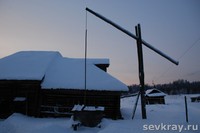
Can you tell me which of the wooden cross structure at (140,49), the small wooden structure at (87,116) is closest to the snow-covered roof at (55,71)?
the wooden cross structure at (140,49)

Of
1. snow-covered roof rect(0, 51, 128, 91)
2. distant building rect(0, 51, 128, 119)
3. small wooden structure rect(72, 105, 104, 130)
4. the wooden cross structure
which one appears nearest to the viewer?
small wooden structure rect(72, 105, 104, 130)

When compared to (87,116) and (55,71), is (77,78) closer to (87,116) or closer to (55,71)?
(55,71)

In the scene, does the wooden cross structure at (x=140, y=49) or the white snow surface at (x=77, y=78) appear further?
the white snow surface at (x=77, y=78)

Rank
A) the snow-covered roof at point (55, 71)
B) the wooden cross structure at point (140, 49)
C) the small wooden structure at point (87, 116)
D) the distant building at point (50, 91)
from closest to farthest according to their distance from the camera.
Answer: the small wooden structure at point (87, 116)
the wooden cross structure at point (140, 49)
the distant building at point (50, 91)
the snow-covered roof at point (55, 71)

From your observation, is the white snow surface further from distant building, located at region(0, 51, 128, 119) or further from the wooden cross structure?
the wooden cross structure

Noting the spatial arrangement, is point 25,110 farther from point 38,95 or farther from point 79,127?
point 79,127

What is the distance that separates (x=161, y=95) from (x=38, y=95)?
29827mm

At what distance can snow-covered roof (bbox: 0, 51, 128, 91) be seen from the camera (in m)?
15.6

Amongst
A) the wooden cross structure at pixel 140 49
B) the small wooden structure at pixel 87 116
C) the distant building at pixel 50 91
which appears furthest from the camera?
the distant building at pixel 50 91

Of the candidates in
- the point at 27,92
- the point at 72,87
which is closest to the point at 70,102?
the point at 72,87

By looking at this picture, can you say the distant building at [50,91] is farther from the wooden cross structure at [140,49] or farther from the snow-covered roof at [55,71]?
the wooden cross structure at [140,49]

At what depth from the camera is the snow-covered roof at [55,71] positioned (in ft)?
51.2

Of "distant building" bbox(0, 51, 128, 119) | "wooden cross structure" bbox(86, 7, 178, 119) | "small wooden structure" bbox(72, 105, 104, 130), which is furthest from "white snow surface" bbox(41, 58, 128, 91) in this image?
"small wooden structure" bbox(72, 105, 104, 130)

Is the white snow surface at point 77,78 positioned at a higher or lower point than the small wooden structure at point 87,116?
higher
